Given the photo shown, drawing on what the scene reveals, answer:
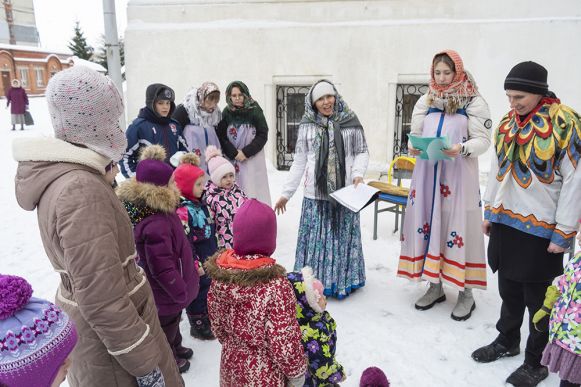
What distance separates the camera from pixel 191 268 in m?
2.65

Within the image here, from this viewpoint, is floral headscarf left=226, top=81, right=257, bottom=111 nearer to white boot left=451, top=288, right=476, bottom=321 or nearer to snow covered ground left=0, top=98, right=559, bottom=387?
snow covered ground left=0, top=98, right=559, bottom=387

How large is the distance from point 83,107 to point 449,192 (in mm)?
2839

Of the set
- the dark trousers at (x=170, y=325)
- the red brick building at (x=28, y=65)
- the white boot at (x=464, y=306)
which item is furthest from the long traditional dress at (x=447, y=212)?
the red brick building at (x=28, y=65)

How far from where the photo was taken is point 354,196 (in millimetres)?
3658

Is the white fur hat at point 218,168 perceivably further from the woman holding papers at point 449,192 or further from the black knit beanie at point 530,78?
the black knit beanie at point 530,78

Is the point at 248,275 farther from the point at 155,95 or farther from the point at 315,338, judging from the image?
the point at 155,95

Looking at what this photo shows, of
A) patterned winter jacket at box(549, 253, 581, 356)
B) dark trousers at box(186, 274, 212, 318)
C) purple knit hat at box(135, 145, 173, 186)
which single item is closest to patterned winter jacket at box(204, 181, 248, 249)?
dark trousers at box(186, 274, 212, 318)

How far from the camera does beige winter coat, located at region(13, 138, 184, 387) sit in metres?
1.48

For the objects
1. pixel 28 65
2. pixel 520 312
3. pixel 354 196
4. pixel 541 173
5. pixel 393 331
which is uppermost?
pixel 28 65

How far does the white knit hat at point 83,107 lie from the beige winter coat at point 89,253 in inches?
2.0

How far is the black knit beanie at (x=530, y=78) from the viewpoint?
2572 mm

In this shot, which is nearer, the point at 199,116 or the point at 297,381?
the point at 297,381

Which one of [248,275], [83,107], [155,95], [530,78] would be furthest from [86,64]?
[530,78]

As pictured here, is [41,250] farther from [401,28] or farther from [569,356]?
[401,28]
